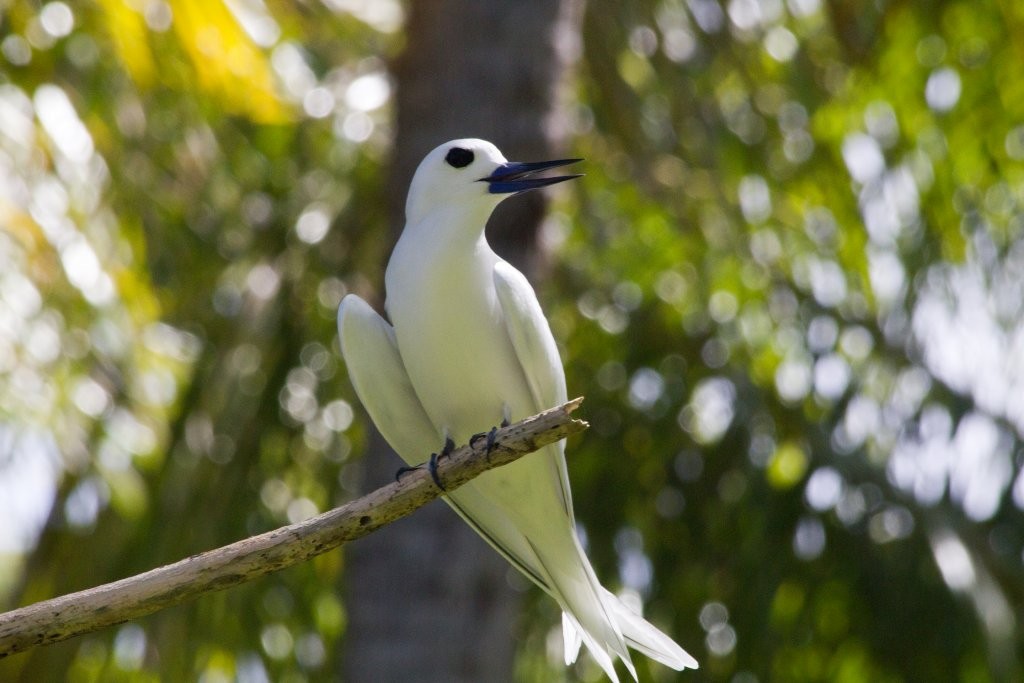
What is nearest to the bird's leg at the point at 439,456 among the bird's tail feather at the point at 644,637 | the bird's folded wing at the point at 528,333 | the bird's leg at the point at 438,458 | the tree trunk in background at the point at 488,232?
the bird's leg at the point at 438,458

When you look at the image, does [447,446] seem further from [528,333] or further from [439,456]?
[528,333]

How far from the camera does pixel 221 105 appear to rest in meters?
6.70

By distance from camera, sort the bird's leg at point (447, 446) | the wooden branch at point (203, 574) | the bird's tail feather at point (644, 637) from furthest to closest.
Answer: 1. the bird's tail feather at point (644, 637)
2. the bird's leg at point (447, 446)
3. the wooden branch at point (203, 574)

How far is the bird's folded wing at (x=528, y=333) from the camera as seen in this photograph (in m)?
3.77

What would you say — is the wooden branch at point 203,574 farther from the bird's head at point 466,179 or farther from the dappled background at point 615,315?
the dappled background at point 615,315

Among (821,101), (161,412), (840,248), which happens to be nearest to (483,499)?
(161,412)

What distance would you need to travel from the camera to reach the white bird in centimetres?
378

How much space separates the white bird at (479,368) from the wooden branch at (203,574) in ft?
2.02

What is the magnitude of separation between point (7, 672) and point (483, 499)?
3409 millimetres

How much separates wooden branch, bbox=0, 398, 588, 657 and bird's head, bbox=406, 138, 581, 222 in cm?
104

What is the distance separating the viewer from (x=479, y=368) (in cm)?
379

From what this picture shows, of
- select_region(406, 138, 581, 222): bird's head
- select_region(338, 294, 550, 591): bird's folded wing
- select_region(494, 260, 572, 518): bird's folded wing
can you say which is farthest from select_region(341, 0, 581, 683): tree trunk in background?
select_region(494, 260, 572, 518): bird's folded wing

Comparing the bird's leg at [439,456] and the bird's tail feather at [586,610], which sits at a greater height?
the bird's leg at [439,456]

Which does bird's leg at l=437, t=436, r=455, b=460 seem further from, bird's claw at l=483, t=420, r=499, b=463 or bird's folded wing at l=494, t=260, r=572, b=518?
bird's claw at l=483, t=420, r=499, b=463
